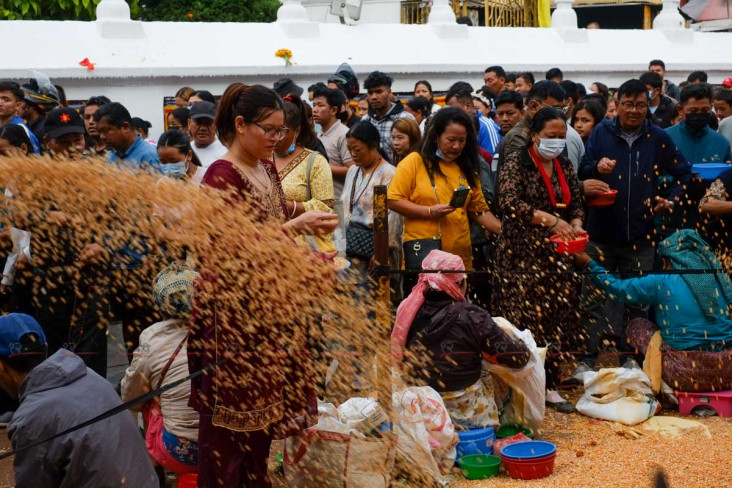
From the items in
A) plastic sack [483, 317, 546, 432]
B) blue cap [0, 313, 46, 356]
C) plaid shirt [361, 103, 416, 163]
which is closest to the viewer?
blue cap [0, 313, 46, 356]

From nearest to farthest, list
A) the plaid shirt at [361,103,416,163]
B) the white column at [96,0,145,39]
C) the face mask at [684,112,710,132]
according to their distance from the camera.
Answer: the face mask at [684,112,710,132] → the plaid shirt at [361,103,416,163] → the white column at [96,0,145,39]

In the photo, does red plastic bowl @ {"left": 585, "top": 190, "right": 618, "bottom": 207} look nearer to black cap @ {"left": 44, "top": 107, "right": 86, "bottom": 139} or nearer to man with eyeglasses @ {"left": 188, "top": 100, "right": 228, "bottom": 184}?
man with eyeglasses @ {"left": 188, "top": 100, "right": 228, "bottom": 184}

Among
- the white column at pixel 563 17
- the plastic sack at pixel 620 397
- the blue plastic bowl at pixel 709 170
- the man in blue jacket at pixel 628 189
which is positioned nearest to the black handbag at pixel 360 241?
the man in blue jacket at pixel 628 189

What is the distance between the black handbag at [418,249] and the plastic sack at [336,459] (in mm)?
1651

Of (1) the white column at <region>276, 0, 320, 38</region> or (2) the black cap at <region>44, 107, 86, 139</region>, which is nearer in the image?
(2) the black cap at <region>44, 107, 86, 139</region>

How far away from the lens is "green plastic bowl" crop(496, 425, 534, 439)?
18.6 ft

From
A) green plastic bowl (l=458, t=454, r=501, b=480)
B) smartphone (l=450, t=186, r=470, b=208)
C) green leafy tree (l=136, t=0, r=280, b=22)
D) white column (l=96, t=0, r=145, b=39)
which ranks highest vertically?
green leafy tree (l=136, t=0, r=280, b=22)

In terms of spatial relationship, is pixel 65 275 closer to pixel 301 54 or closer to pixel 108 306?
pixel 108 306

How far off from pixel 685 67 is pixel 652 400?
12.3m

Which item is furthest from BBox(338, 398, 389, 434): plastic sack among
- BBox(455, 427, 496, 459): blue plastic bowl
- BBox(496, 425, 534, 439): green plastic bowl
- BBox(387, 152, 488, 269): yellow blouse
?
BBox(387, 152, 488, 269): yellow blouse

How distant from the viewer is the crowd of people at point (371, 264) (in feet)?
13.0

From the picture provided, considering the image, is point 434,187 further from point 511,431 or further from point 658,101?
point 658,101

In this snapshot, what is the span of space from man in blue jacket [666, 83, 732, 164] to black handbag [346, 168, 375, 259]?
8.84 feet

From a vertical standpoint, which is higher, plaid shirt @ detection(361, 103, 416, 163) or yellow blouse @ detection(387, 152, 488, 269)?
plaid shirt @ detection(361, 103, 416, 163)
